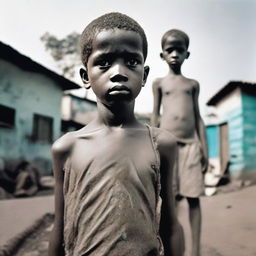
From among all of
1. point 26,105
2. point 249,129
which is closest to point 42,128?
point 26,105

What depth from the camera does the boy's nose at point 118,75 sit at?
Answer: 107cm

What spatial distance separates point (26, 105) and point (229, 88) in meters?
6.59

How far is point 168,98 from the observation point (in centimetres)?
311

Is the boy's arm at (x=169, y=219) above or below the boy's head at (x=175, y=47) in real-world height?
below

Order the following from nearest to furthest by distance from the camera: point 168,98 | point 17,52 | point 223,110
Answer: point 168,98, point 17,52, point 223,110

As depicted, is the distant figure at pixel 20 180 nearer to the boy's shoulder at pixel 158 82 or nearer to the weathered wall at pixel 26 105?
the weathered wall at pixel 26 105

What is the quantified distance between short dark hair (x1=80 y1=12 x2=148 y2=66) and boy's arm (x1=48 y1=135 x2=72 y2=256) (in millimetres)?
324

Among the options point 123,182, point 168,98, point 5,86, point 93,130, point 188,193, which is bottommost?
point 188,193

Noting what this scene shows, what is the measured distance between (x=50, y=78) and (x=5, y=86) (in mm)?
2518

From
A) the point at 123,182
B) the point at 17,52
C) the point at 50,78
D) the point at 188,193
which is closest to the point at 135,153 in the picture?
the point at 123,182

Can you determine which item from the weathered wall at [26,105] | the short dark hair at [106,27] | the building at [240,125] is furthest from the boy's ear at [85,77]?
the building at [240,125]

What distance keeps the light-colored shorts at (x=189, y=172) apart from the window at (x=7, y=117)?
24.6 feet

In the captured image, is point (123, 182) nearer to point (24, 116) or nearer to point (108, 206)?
point (108, 206)

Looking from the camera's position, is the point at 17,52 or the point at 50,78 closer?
the point at 17,52
